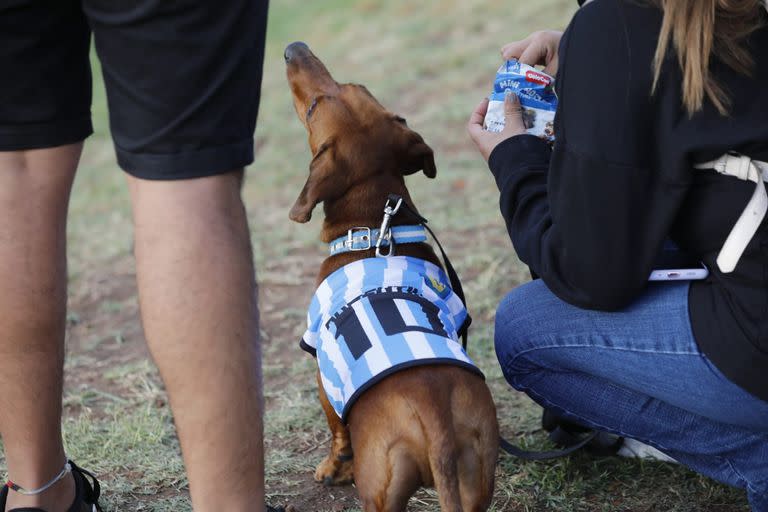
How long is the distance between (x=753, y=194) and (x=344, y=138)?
1.39 meters

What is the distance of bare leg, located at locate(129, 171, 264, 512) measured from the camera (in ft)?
6.35

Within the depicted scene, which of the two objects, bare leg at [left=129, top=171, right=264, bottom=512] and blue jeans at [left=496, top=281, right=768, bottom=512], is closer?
bare leg at [left=129, top=171, right=264, bottom=512]

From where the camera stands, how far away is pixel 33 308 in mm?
2352

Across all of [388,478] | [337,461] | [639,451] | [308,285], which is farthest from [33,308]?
[308,285]

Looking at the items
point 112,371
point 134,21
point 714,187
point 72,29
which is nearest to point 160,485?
point 112,371

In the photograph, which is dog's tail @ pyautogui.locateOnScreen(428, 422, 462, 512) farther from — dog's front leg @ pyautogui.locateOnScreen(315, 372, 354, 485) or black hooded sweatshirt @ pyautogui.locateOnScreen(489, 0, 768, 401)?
dog's front leg @ pyautogui.locateOnScreen(315, 372, 354, 485)

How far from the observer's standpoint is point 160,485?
2.99 m

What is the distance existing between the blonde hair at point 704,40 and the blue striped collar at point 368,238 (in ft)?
3.65

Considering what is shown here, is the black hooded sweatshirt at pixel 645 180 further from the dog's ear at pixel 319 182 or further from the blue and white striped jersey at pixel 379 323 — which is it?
the dog's ear at pixel 319 182

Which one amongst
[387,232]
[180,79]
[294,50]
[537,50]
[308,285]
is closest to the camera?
[180,79]

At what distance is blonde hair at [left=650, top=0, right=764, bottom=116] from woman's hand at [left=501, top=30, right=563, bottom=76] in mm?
748

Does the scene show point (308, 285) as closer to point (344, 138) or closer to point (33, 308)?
point (344, 138)

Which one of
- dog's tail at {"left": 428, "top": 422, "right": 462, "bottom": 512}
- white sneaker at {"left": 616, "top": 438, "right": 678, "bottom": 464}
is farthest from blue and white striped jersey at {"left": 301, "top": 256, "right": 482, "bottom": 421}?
white sneaker at {"left": 616, "top": 438, "right": 678, "bottom": 464}

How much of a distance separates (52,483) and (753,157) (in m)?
1.88
